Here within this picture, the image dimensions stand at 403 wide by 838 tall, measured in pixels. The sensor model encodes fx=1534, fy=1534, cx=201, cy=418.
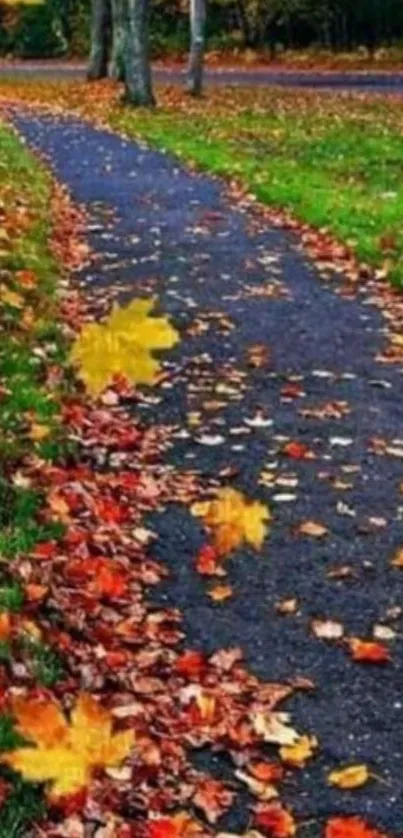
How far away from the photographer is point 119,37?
26.4 m

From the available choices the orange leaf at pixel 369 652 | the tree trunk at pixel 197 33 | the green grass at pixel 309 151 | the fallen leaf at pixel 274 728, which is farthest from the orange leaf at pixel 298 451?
the tree trunk at pixel 197 33

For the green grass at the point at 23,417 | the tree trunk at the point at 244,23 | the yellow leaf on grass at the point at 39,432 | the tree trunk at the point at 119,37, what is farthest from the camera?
the tree trunk at the point at 244,23

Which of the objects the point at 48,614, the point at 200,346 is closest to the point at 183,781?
the point at 48,614

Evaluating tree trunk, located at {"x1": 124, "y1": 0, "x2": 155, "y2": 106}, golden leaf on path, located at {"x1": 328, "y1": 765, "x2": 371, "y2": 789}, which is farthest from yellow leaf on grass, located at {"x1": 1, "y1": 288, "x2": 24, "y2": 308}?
tree trunk, located at {"x1": 124, "y1": 0, "x2": 155, "y2": 106}

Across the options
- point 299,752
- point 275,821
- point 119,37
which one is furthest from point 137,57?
point 275,821

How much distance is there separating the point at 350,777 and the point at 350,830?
247mm

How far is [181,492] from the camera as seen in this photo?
6.43 m

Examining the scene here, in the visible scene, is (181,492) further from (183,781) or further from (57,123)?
(57,123)

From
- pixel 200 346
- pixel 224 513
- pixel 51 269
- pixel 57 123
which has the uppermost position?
pixel 57 123

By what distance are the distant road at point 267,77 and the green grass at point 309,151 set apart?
4.20 m

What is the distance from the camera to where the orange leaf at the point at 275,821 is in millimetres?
4016

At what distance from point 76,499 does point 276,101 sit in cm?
2306

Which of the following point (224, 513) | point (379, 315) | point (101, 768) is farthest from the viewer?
point (379, 315)

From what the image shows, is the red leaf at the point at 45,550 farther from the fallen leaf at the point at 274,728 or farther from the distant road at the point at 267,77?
the distant road at the point at 267,77
